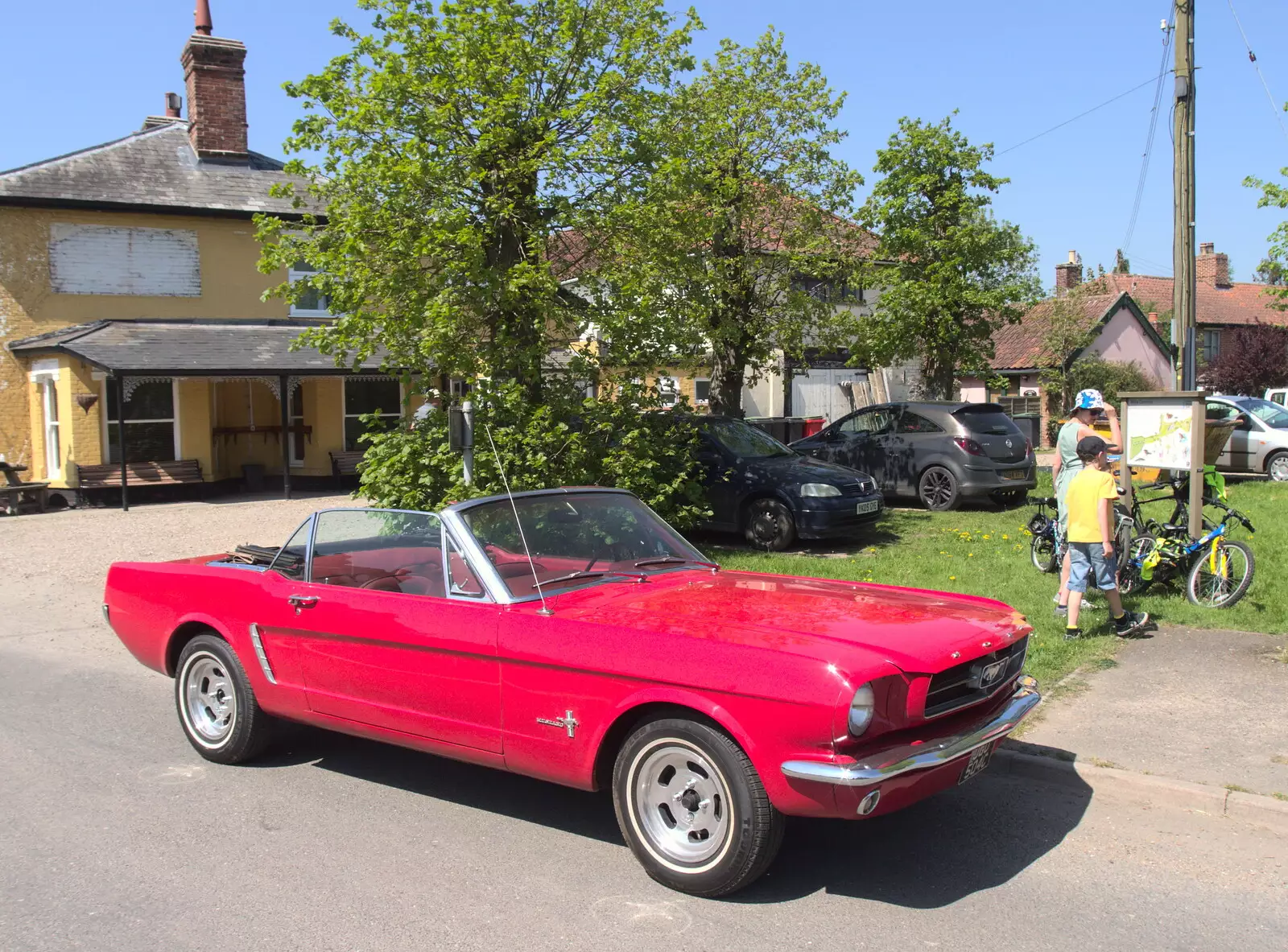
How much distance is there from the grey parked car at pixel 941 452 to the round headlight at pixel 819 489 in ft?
10.8

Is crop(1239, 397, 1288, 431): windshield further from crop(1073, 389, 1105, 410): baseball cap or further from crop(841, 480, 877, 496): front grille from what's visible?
crop(1073, 389, 1105, 410): baseball cap

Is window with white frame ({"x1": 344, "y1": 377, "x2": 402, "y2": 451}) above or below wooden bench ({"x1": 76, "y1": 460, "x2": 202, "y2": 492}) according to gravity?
above

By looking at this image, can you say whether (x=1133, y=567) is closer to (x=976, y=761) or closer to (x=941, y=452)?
(x=976, y=761)

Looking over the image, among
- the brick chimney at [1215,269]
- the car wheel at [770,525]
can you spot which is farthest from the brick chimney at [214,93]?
the brick chimney at [1215,269]

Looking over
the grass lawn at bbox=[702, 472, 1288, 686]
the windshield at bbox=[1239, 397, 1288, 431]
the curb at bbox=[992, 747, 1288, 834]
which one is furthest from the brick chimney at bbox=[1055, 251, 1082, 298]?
the curb at bbox=[992, 747, 1288, 834]

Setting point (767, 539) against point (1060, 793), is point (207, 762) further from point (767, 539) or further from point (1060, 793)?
point (767, 539)

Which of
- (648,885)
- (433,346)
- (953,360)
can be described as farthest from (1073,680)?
(953,360)

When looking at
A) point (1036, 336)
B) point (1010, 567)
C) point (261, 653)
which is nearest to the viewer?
point (261, 653)

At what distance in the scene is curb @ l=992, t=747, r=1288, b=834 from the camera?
187 inches

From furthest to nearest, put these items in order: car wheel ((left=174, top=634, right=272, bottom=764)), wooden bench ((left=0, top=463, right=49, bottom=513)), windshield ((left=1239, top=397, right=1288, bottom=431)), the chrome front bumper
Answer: windshield ((left=1239, top=397, right=1288, bottom=431))
wooden bench ((left=0, top=463, right=49, bottom=513))
car wheel ((left=174, top=634, right=272, bottom=764))
the chrome front bumper

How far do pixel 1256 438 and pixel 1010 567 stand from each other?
11.6m

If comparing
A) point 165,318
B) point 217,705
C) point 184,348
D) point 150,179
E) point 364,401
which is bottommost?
point 217,705

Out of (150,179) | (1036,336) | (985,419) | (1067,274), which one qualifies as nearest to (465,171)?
(985,419)

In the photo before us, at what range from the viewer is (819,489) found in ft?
40.3
